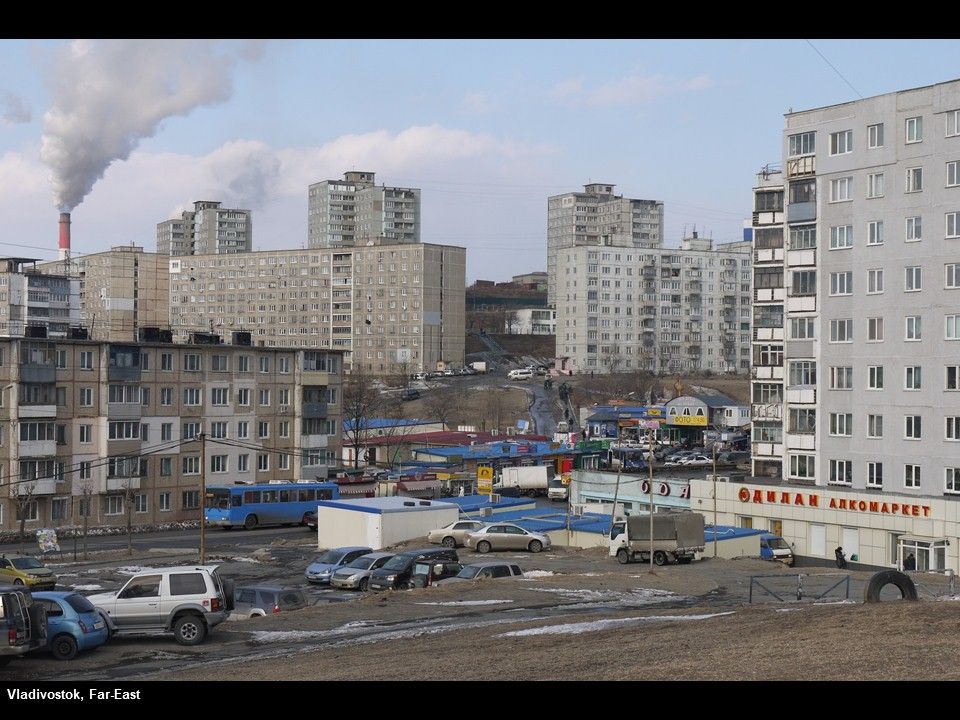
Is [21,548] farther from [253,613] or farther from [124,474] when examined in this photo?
[253,613]

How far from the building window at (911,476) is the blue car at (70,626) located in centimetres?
3371

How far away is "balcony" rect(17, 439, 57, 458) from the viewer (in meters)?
57.4

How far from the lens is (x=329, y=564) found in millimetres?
35375

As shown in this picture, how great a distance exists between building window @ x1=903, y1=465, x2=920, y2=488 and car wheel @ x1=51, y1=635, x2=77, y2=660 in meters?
34.5

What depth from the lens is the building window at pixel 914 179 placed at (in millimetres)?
44094

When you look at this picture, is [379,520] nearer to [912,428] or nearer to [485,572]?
[485,572]

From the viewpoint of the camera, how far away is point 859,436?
46.3 metres

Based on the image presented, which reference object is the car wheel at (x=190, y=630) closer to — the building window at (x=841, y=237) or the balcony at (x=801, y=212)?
the building window at (x=841, y=237)

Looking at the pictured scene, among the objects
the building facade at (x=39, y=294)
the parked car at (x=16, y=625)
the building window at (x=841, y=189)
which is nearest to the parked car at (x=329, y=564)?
the parked car at (x=16, y=625)

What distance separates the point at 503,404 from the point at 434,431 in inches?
1019

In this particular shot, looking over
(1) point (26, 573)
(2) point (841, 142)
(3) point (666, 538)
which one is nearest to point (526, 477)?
(2) point (841, 142)

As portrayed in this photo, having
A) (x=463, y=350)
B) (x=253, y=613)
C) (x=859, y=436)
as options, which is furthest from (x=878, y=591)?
(x=463, y=350)

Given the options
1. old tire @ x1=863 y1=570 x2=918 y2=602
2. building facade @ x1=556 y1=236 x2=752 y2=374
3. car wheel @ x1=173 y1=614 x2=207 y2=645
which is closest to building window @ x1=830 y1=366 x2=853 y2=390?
old tire @ x1=863 y1=570 x2=918 y2=602

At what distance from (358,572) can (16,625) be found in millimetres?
16560
